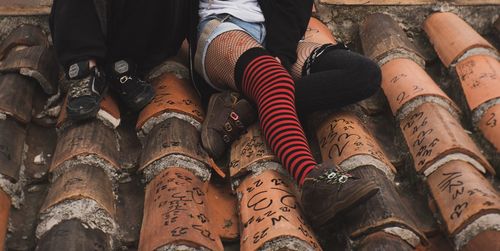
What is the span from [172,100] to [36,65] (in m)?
0.57

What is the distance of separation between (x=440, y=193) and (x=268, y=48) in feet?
3.17

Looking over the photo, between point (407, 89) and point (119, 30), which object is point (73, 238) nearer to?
point (119, 30)

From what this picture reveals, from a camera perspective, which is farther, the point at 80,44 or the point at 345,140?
the point at 80,44

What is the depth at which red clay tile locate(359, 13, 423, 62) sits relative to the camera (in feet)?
9.35

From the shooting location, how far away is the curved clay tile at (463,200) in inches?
71.6

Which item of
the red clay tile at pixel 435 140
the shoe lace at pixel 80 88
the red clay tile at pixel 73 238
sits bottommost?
the red clay tile at pixel 73 238

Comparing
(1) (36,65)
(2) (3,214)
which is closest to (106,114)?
(1) (36,65)

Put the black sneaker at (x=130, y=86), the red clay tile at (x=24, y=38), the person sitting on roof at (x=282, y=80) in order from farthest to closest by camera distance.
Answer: the red clay tile at (x=24, y=38), the black sneaker at (x=130, y=86), the person sitting on roof at (x=282, y=80)

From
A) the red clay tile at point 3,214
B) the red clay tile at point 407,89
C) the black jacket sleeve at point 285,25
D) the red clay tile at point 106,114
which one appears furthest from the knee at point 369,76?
the red clay tile at point 3,214

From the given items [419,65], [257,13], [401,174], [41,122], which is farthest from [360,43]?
[41,122]

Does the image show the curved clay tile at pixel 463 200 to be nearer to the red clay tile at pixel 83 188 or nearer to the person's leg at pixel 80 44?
the red clay tile at pixel 83 188

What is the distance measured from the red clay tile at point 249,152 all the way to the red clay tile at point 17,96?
28.2 inches

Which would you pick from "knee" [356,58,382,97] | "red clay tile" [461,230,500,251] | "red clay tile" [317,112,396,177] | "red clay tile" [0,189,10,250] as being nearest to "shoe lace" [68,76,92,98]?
"red clay tile" [0,189,10,250]

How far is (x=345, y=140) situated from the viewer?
88.3 inches
